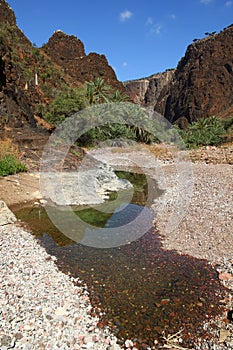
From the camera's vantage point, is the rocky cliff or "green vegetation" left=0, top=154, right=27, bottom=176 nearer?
"green vegetation" left=0, top=154, right=27, bottom=176

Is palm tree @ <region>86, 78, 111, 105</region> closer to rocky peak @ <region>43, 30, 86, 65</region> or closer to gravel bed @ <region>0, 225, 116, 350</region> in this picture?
gravel bed @ <region>0, 225, 116, 350</region>

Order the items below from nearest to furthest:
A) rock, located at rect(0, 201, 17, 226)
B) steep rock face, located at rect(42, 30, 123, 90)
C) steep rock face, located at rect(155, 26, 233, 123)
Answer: rock, located at rect(0, 201, 17, 226), steep rock face, located at rect(42, 30, 123, 90), steep rock face, located at rect(155, 26, 233, 123)

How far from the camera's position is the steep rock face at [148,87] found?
103 metres

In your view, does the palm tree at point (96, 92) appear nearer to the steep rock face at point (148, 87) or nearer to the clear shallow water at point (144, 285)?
the clear shallow water at point (144, 285)

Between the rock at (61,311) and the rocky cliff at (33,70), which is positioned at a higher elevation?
the rocky cliff at (33,70)

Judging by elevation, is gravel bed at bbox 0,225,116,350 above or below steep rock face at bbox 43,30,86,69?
below

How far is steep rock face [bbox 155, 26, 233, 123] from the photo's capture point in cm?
6288

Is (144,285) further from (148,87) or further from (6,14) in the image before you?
(148,87)

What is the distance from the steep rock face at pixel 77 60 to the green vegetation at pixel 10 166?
45.6 m

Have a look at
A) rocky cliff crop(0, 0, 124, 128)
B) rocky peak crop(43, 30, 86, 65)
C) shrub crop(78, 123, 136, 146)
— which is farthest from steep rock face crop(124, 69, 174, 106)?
shrub crop(78, 123, 136, 146)

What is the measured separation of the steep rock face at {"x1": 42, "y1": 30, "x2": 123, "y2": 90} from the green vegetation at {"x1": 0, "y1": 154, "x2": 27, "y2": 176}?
45.6m

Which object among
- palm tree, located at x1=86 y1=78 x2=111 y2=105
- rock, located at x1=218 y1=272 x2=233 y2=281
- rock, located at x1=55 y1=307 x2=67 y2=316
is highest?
palm tree, located at x1=86 y1=78 x2=111 y2=105

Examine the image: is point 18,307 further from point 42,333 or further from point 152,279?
point 152,279

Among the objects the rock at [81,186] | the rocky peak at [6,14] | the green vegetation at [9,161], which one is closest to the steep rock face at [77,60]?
the rocky peak at [6,14]
